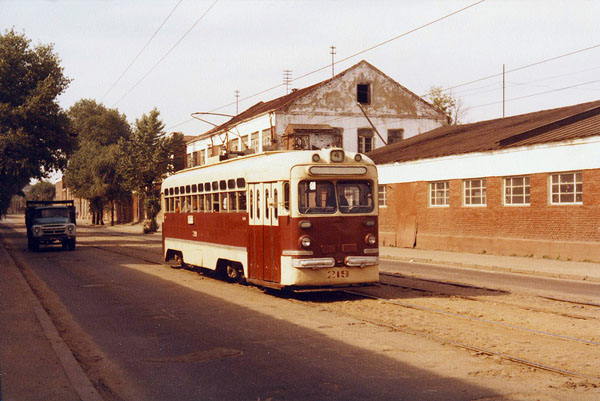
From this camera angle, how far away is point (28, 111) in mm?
39500

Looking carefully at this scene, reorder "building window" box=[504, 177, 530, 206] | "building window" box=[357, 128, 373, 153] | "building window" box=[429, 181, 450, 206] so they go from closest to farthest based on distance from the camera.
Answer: "building window" box=[504, 177, 530, 206]
"building window" box=[429, 181, 450, 206]
"building window" box=[357, 128, 373, 153]

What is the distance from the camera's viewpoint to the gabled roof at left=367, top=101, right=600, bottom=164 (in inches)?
993

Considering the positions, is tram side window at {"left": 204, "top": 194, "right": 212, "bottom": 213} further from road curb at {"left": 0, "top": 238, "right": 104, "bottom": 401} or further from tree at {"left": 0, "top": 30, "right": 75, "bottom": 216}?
tree at {"left": 0, "top": 30, "right": 75, "bottom": 216}

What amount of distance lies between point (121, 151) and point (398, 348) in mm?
67750

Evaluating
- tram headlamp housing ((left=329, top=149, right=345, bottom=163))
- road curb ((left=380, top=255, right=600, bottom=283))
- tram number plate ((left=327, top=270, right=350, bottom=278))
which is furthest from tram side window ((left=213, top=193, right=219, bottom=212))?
road curb ((left=380, top=255, right=600, bottom=283))

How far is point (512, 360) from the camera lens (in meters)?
8.15

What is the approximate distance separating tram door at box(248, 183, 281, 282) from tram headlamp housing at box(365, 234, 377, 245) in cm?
177

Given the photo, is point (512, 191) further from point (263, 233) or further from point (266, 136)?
point (266, 136)

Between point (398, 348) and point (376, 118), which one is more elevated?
point (376, 118)

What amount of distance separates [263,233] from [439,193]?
18.4 m

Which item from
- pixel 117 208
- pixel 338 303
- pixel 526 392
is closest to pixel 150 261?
pixel 338 303

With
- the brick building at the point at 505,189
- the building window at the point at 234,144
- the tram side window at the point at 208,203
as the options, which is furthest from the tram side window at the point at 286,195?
the building window at the point at 234,144

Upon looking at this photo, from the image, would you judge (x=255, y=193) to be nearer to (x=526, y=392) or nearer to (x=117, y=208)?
(x=526, y=392)

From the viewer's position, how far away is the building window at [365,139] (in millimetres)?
52375
